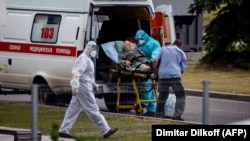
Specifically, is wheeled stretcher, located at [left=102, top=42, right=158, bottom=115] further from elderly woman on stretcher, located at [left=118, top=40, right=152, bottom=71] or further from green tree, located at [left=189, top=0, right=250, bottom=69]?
green tree, located at [left=189, top=0, right=250, bottom=69]

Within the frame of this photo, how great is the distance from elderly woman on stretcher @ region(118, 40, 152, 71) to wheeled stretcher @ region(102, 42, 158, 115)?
0.39 feet

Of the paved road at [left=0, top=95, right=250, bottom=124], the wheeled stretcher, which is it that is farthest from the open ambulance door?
the paved road at [left=0, top=95, right=250, bottom=124]

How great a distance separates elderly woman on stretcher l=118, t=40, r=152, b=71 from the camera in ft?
62.4

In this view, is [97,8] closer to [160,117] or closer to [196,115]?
[160,117]

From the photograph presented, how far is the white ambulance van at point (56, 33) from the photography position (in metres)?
19.2

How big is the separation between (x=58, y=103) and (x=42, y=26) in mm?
3938

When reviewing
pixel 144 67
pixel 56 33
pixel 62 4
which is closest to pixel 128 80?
pixel 144 67

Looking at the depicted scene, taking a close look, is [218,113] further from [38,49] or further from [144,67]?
[38,49]

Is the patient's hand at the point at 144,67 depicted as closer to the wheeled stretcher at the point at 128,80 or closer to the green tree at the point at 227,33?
the wheeled stretcher at the point at 128,80


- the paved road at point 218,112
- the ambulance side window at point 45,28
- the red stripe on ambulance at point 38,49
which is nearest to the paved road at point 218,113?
the paved road at point 218,112

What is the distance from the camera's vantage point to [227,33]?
31031mm

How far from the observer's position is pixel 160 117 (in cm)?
1720

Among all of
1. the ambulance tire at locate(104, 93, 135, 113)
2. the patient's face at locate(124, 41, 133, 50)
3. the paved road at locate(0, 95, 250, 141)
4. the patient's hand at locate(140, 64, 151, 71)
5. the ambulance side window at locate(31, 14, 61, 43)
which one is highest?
the ambulance side window at locate(31, 14, 61, 43)

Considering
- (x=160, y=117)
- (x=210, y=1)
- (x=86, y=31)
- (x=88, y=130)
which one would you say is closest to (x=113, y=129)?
(x=88, y=130)
